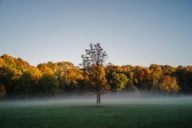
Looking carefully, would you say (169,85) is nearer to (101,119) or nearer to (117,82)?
(117,82)

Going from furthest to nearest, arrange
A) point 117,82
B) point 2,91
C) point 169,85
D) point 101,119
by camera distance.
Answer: point 169,85, point 117,82, point 2,91, point 101,119

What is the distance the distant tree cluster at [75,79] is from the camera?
373ft

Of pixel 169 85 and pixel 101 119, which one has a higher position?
pixel 169 85

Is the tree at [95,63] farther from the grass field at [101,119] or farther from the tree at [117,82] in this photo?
the tree at [117,82]

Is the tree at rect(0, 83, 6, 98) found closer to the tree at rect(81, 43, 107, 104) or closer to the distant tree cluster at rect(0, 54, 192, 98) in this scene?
the distant tree cluster at rect(0, 54, 192, 98)

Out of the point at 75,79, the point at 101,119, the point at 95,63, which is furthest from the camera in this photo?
the point at 75,79

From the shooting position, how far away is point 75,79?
447 ft

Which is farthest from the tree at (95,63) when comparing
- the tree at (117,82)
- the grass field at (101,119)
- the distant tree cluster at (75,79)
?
the tree at (117,82)

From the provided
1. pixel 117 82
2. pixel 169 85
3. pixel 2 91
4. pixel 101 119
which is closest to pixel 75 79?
pixel 117 82

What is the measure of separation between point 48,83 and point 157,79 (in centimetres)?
6357

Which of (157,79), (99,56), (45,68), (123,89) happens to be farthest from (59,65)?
(99,56)

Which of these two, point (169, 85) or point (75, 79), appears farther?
point (169, 85)

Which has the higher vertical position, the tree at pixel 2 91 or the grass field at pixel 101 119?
the tree at pixel 2 91

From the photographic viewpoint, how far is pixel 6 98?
113438 mm
